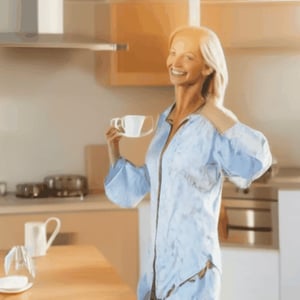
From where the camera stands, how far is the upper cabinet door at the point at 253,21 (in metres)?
3.14

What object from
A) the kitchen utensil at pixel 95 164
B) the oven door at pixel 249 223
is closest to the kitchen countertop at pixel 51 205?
the kitchen utensil at pixel 95 164

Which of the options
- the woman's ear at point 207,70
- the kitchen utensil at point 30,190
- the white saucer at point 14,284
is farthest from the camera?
the kitchen utensil at point 30,190

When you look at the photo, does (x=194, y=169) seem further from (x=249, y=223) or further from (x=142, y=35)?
(x=142, y=35)

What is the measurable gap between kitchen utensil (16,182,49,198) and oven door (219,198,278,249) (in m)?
0.89

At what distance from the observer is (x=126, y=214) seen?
3197 mm

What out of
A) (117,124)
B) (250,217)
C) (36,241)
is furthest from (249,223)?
(117,124)

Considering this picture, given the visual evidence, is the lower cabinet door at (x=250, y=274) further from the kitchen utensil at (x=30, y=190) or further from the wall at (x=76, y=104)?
the kitchen utensil at (x=30, y=190)

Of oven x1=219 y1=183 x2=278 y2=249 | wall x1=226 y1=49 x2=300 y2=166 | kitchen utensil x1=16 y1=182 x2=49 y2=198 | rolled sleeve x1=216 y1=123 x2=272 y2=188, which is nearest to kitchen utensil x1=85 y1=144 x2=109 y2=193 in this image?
kitchen utensil x1=16 y1=182 x2=49 y2=198

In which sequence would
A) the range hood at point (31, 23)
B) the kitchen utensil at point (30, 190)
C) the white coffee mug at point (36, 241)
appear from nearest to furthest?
the white coffee mug at point (36, 241), the range hood at point (31, 23), the kitchen utensil at point (30, 190)

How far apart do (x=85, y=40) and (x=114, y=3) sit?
1.17ft

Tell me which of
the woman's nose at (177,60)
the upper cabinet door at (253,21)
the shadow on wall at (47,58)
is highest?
the upper cabinet door at (253,21)

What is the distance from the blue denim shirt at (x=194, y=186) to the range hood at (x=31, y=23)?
3.96ft

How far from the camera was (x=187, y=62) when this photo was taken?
5.66 ft

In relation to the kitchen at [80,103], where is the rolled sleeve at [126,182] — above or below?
below
